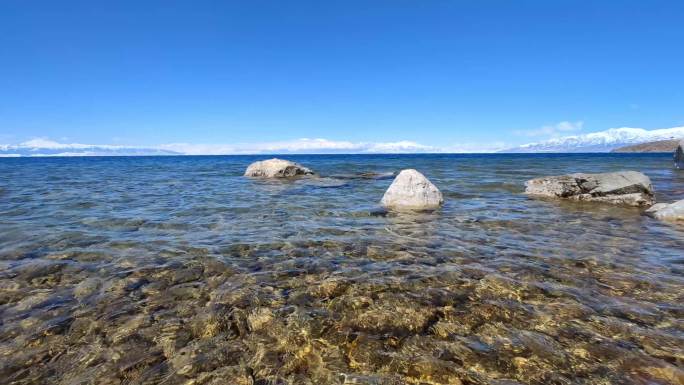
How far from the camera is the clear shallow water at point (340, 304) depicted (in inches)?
128

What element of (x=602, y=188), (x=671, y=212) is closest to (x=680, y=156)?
(x=602, y=188)

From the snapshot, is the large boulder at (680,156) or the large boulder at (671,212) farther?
the large boulder at (680,156)

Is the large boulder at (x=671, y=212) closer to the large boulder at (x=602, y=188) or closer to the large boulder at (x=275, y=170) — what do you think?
the large boulder at (x=602, y=188)

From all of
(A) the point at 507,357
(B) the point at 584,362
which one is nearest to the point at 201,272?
(A) the point at 507,357

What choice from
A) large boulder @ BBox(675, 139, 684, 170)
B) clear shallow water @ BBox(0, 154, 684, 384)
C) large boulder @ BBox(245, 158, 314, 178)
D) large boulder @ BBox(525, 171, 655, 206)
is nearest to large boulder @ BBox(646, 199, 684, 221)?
clear shallow water @ BBox(0, 154, 684, 384)

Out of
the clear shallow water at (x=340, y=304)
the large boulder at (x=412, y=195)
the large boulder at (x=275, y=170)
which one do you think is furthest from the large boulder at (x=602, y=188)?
the large boulder at (x=275, y=170)

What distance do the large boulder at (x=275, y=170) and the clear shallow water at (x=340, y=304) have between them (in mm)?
16631

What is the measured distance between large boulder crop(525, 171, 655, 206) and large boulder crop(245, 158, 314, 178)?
1605 centimetres

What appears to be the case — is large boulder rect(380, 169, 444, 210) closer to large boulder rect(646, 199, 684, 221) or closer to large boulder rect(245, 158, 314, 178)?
large boulder rect(646, 199, 684, 221)

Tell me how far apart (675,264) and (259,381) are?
23.1ft

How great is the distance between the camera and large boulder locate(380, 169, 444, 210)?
12.0 meters

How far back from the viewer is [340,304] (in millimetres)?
4477

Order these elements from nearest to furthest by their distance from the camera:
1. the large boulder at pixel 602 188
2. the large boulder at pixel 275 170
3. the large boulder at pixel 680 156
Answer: the large boulder at pixel 602 188, the large boulder at pixel 275 170, the large boulder at pixel 680 156

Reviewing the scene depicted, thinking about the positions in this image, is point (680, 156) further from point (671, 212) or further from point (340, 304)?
point (340, 304)
